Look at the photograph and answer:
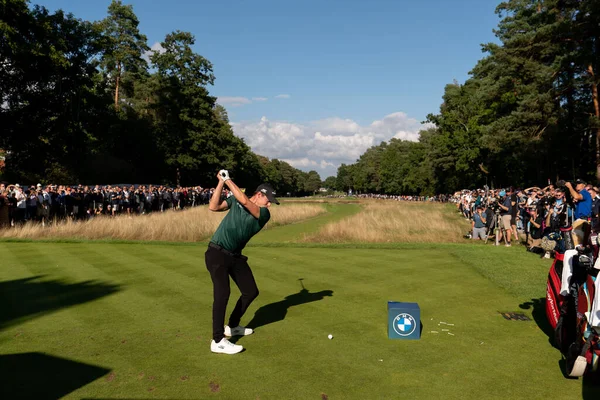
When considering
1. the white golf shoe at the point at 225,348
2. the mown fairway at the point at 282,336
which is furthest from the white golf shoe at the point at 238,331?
the white golf shoe at the point at 225,348

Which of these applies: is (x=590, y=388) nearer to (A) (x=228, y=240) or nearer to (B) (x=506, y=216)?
(A) (x=228, y=240)

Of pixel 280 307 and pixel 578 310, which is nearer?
pixel 578 310

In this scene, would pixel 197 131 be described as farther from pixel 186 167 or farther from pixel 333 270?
pixel 333 270

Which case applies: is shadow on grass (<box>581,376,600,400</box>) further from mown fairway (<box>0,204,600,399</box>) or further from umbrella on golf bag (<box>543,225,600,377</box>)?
umbrella on golf bag (<box>543,225,600,377</box>)

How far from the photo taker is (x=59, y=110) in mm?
40219

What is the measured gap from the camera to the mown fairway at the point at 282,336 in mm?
4910

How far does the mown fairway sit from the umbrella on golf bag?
283 millimetres

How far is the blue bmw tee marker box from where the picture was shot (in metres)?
6.39

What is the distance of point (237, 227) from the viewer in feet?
20.0

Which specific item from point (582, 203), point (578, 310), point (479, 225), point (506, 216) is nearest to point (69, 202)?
point (479, 225)

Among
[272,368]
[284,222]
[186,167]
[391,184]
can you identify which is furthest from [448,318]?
[391,184]

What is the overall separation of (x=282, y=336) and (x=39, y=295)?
508cm

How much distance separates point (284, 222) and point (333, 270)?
2046cm

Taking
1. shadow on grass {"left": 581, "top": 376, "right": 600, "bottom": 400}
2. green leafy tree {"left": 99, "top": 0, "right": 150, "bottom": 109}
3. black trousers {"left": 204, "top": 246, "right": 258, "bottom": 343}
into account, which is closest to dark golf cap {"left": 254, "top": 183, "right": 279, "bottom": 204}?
black trousers {"left": 204, "top": 246, "right": 258, "bottom": 343}
